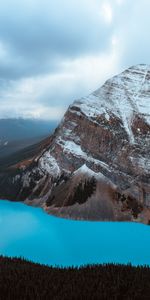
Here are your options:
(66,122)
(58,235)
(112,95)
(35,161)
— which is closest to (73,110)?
(66,122)

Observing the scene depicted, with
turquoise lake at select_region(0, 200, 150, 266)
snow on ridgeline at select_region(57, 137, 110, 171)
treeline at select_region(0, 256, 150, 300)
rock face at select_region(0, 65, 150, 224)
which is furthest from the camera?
snow on ridgeline at select_region(57, 137, 110, 171)

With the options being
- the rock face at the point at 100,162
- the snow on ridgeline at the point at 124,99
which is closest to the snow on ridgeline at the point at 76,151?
the rock face at the point at 100,162

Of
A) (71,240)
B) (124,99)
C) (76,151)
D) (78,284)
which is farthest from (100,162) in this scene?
(78,284)

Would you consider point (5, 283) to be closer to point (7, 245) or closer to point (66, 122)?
point (7, 245)

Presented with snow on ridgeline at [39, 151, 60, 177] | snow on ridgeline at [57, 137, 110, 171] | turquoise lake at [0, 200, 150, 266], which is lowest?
turquoise lake at [0, 200, 150, 266]

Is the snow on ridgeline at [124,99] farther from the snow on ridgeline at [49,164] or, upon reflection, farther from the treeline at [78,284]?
the treeline at [78,284]

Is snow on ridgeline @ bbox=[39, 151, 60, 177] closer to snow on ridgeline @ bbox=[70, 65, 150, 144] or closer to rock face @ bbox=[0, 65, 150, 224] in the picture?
rock face @ bbox=[0, 65, 150, 224]

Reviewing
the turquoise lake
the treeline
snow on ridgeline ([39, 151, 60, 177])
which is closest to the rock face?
snow on ridgeline ([39, 151, 60, 177])

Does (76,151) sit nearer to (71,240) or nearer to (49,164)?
(49,164)
